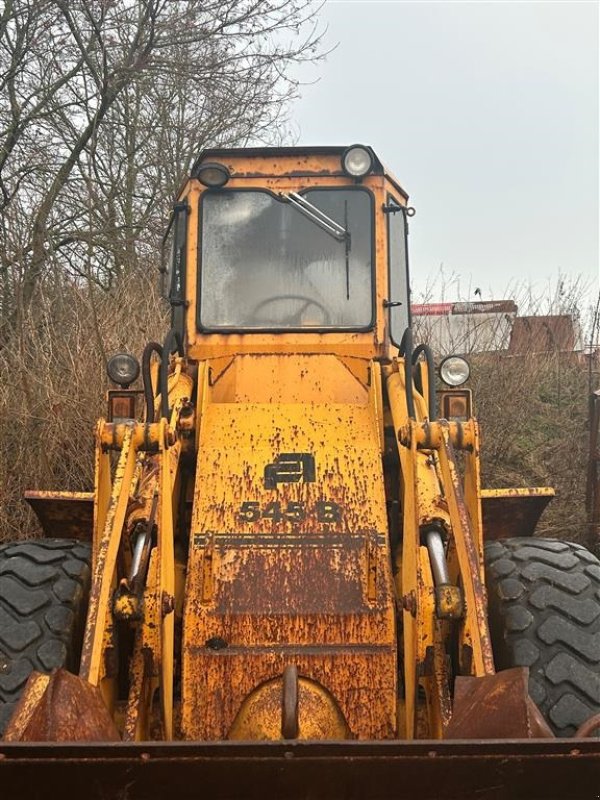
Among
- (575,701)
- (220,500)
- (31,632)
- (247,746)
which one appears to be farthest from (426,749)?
(31,632)

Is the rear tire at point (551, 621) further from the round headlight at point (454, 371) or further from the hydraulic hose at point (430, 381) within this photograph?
the round headlight at point (454, 371)

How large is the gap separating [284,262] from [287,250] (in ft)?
0.23

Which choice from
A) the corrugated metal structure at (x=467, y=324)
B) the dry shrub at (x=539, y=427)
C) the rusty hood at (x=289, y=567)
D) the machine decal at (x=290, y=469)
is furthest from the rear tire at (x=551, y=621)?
the corrugated metal structure at (x=467, y=324)

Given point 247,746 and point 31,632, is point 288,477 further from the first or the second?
point 247,746

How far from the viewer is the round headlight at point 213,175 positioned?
182 inches

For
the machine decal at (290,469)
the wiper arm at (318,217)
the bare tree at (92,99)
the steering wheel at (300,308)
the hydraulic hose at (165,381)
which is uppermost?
the bare tree at (92,99)

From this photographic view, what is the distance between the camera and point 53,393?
8.32 meters

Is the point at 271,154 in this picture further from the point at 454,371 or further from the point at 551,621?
the point at 551,621

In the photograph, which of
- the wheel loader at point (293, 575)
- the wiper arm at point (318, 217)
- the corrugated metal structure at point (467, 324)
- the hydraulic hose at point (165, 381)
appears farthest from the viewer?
the corrugated metal structure at point (467, 324)

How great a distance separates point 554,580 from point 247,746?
6.56ft

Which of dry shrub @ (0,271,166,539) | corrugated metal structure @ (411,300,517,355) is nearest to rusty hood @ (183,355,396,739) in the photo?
dry shrub @ (0,271,166,539)

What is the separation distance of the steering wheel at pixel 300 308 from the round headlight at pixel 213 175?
685 millimetres

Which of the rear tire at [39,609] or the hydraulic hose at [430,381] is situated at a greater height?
the hydraulic hose at [430,381]

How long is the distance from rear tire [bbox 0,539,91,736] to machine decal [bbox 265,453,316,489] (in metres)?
1.01
